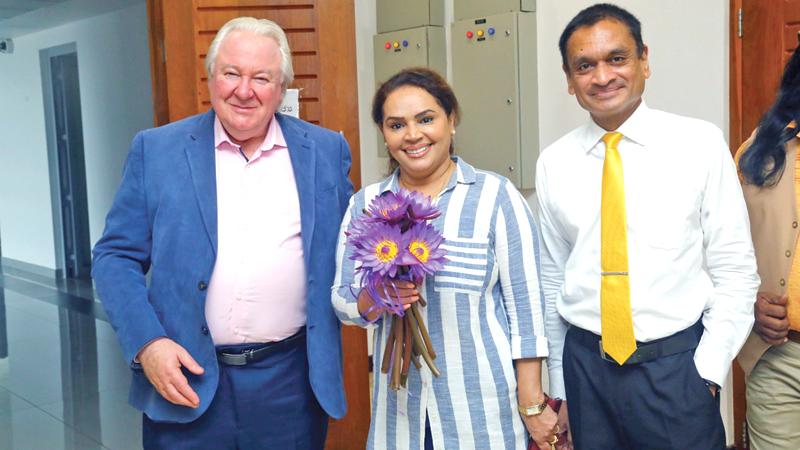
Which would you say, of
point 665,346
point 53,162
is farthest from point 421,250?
point 53,162

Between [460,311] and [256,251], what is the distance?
544 mm

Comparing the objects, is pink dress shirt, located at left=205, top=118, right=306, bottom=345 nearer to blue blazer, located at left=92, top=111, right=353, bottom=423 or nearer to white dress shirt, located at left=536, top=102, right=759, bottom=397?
blue blazer, located at left=92, top=111, right=353, bottom=423

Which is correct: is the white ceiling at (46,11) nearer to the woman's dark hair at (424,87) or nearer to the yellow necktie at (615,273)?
the woman's dark hair at (424,87)

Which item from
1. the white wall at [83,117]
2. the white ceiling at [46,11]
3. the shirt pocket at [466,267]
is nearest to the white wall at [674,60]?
the shirt pocket at [466,267]

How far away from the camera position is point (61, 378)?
5.79m

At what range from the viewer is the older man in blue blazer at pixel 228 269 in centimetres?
205

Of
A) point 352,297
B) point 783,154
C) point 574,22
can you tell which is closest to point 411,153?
point 352,297

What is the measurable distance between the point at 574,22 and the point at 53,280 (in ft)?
31.1

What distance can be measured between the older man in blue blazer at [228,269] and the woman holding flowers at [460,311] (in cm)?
20

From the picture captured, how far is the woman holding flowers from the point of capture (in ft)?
6.39

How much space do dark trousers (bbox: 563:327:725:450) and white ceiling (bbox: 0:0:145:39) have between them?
745 centimetres

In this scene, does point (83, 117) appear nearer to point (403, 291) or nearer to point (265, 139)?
point (265, 139)

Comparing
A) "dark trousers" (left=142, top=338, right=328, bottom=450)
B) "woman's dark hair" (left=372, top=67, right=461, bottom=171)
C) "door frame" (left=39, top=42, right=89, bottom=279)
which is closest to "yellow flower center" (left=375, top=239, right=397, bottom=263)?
"woman's dark hair" (left=372, top=67, right=461, bottom=171)

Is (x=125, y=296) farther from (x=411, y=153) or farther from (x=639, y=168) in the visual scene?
(x=639, y=168)
